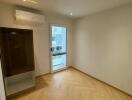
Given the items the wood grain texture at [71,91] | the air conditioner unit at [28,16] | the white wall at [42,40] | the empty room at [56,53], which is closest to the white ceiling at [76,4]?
the empty room at [56,53]

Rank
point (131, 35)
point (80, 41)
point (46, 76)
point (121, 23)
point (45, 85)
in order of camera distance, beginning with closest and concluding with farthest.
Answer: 1. point (131, 35)
2. point (121, 23)
3. point (45, 85)
4. point (46, 76)
5. point (80, 41)

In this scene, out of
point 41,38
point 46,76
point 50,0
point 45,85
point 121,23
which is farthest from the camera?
point 46,76

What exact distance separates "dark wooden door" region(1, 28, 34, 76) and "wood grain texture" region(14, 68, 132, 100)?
0.68 meters

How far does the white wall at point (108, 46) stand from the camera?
2287mm

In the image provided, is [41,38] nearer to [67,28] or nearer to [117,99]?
[67,28]

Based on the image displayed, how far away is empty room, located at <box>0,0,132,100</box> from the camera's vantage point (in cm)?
219

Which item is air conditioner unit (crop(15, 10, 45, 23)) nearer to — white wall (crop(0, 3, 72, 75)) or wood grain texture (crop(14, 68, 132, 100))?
white wall (crop(0, 3, 72, 75))

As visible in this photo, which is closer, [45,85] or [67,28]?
[45,85]

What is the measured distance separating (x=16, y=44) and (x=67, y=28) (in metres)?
2.24

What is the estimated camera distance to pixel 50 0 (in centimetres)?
203

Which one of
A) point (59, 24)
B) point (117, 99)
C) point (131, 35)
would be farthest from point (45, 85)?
point (131, 35)

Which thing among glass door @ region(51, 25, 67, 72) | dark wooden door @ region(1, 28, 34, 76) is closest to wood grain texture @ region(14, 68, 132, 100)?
dark wooden door @ region(1, 28, 34, 76)

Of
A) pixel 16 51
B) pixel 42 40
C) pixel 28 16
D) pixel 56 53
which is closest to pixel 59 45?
pixel 56 53

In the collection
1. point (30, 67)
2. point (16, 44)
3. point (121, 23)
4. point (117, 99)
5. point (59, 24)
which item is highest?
point (59, 24)
